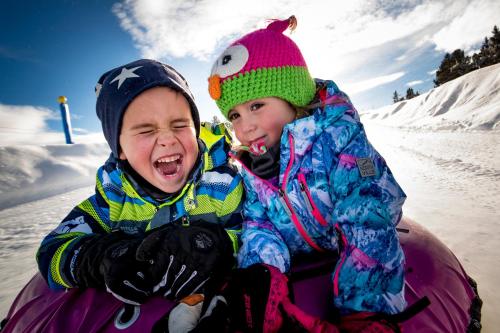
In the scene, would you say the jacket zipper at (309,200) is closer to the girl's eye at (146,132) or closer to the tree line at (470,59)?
the girl's eye at (146,132)

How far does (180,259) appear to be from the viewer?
3.29ft

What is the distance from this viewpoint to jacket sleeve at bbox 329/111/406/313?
3.22ft

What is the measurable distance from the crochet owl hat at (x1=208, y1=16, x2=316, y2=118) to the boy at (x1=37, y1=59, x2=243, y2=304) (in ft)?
0.71

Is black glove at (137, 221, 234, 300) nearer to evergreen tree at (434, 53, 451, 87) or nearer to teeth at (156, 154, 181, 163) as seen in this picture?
teeth at (156, 154, 181, 163)

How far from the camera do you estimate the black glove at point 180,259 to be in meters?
1.00

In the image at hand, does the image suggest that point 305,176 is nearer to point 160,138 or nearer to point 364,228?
point 364,228

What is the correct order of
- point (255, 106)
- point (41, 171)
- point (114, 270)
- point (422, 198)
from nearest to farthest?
point (114, 270) → point (255, 106) → point (422, 198) → point (41, 171)

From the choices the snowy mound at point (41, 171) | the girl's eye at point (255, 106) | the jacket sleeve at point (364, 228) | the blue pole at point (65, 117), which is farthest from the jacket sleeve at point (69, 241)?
the blue pole at point (65, 117)

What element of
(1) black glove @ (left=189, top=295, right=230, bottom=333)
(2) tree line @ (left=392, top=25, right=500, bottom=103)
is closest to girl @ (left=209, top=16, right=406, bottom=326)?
(1) black glove @ (left=189, top=295, right=230, bottom=333)

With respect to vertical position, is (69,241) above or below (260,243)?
above

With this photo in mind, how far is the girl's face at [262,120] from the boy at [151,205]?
18 cm

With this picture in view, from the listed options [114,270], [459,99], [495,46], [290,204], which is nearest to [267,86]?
[290,204]

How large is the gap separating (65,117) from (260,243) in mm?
11715

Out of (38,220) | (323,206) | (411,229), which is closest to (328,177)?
(323,206)
